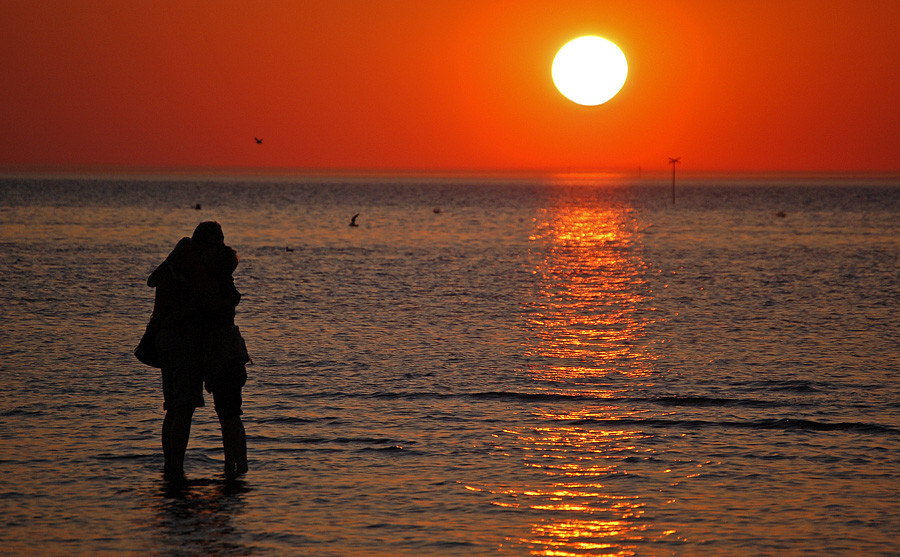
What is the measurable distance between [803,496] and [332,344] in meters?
10.5

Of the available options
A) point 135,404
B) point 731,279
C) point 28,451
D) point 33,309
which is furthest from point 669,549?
point 731,279

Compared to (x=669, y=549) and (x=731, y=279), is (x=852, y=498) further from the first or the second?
(x=731, y=279)

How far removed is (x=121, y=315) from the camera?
22453 mm

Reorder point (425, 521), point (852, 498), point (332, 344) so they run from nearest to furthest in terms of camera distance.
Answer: point (425, 521)
point (852, 498)
point (332, 344)

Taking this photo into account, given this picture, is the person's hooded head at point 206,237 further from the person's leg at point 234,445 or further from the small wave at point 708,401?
the small wave at point 708,401

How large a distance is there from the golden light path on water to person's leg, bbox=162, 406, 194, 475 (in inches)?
112

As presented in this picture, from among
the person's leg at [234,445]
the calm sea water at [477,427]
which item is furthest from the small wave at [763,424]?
the person's leg at [234,445]

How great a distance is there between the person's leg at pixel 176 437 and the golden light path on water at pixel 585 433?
2853mm

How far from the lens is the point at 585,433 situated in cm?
1170

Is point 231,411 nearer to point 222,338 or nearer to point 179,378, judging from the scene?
point 179,378

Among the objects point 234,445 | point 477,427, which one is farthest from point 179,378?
point 477,427

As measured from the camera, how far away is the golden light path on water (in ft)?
27.3

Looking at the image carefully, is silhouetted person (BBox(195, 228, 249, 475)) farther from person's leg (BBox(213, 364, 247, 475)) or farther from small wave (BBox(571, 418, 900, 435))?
small wave (BBox(571, 418, 900, 435))

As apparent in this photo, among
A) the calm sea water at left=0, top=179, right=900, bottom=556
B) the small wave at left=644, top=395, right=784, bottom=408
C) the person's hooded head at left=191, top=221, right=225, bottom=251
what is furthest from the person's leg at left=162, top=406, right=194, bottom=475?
the small wave at left=644, top=395, right=784, bottom=408
